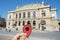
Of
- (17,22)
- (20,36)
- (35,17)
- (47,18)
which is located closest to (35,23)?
(35,17)

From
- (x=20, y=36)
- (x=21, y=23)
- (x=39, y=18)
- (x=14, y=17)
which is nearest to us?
(x=20, y=36)

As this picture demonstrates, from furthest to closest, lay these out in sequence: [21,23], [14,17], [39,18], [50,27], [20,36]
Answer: [14,17], [21,23], [39,18], [50,27], [20,36]

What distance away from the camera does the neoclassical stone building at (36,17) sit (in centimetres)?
A: 4714

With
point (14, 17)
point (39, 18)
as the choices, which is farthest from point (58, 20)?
point (14, 17)

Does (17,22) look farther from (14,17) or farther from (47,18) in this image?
(47,18)

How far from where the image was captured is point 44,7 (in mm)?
49031

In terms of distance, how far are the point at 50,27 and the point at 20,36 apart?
44.2 metres

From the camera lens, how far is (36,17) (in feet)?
164

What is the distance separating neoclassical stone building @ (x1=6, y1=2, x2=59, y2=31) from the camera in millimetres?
47141

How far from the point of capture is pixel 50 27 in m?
46.3

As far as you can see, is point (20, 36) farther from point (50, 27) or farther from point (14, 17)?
point (14, 17)

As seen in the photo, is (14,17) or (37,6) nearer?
(37,6)

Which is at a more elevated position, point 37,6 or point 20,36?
point 37,6

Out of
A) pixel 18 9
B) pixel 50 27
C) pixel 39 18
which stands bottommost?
pixel 50 27
